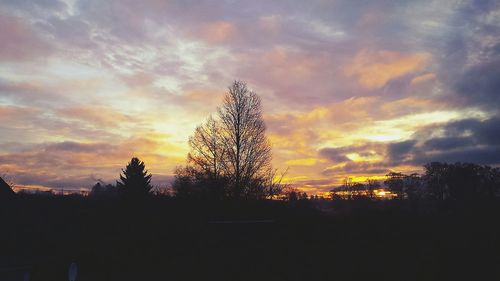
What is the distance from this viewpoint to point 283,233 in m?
21.3

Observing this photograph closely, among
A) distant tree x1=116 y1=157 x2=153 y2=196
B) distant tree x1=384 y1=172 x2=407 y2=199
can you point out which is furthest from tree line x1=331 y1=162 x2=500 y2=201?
distant tree x1=116 y1=157 x2=153 y2=196

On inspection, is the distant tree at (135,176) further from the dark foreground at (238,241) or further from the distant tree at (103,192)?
the dark foreground at (238,241)

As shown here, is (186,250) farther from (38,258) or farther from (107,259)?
(38,258)

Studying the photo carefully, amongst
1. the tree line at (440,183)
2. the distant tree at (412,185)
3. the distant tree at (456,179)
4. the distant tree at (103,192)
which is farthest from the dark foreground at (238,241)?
the distant tree at (412,185)

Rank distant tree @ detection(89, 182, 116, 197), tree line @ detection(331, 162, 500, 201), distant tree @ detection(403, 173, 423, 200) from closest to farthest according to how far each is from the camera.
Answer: distant tree @ detection(89, 182, 116, 197), tree line @ detection(331, 162, 500, 201), distant tree @ detection(403, 173, 423, 200)

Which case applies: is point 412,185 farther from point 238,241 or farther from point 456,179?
point 238,241

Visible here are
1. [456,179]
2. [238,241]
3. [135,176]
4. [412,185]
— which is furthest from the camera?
[412,185]

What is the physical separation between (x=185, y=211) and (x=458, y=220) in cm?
1573

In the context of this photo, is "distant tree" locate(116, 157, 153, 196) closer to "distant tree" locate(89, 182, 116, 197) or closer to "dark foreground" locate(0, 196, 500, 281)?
"distant tree" locate(89, 182, 116, 197)

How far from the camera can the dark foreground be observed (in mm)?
17609

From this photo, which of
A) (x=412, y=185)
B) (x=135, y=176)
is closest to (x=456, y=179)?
(x=412, y=185)

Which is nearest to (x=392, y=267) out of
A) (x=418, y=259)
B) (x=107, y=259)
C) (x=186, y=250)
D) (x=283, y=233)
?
(x=418, y=259)

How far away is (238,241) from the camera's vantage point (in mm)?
20094

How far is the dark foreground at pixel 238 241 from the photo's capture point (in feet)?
57.8
